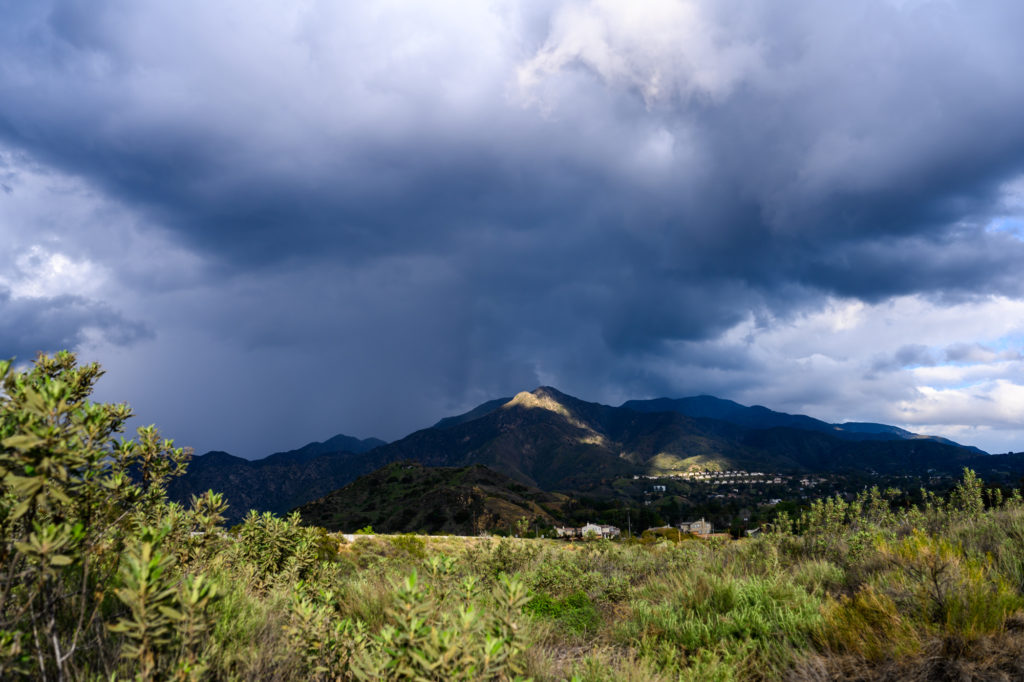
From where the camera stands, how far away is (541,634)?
6.40 metres

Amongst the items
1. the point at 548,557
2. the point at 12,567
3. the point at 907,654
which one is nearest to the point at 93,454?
the point at 12,567

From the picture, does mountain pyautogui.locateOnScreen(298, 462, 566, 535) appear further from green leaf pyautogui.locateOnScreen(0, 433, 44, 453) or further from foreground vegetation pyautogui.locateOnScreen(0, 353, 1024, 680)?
green leaf pyautogui.locateOnScreen(0, 433, 44, 453)

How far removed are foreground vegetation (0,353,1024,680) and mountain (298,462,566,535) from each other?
79.1 meters

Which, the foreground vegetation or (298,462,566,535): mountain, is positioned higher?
the foreground vegetation

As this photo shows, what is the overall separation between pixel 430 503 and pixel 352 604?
363ft

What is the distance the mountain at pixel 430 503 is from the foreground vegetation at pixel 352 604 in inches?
3116

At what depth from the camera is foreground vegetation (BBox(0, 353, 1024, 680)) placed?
289 cm

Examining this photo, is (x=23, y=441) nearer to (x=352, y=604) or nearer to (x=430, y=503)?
(x=352, y=604)

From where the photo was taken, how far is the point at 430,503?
11081 centimetres

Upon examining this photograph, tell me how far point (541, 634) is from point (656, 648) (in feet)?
5.21

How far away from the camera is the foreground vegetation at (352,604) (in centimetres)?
289

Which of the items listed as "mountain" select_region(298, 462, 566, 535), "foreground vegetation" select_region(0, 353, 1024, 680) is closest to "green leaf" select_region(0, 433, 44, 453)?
"foreground vegetation" select_region(0, 353, 1024, 680)

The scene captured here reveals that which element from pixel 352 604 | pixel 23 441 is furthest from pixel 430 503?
pixel 23 441

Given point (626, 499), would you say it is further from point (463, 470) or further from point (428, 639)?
point (428, 639)
